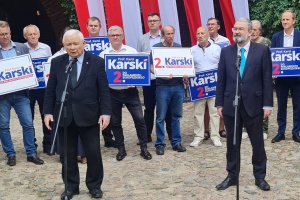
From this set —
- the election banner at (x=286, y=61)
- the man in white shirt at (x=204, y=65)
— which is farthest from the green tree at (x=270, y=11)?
the man in white shirt at (x=204, y=65)

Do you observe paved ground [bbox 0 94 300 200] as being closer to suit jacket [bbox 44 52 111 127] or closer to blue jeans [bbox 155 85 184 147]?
blue jeans [bbox 155 85 184 147]

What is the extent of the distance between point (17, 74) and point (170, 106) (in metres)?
2.15

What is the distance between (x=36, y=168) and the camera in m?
6.51

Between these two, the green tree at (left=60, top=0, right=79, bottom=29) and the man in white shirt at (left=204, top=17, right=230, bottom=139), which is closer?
the man in white shirt at (left=204, top=17, right=230, bottom=139)

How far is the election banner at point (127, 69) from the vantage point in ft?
21.8

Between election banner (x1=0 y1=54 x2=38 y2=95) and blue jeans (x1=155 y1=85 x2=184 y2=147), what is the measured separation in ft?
5.60

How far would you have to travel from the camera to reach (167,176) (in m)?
6.07

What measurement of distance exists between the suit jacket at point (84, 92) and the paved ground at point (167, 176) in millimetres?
964

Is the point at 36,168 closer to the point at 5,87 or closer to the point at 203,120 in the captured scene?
the point at 5,87

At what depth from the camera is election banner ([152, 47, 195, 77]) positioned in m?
6.82

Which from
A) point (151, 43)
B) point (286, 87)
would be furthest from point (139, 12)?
point (286, 87)

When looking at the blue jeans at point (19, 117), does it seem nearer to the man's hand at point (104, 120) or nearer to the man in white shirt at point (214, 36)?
the man's hand at point (104, 120)

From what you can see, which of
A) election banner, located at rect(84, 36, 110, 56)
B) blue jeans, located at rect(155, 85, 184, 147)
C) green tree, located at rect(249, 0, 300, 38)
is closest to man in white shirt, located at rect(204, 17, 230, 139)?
blue jeans, located at rect(155, 85, 184, 147)

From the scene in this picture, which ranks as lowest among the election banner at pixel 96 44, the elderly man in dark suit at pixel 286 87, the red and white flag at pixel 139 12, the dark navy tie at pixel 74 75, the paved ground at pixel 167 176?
the paved ground at pixel 167 176
